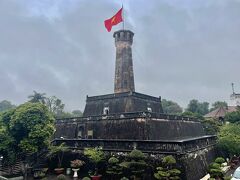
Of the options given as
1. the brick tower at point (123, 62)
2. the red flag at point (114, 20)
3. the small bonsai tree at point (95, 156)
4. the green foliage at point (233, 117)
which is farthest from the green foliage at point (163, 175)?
the green foliage at point (233, 117)

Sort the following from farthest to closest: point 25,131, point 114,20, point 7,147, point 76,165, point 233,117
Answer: point 233,117 < point 114,20 < point 25,131 < point 7,147 < point 76,165

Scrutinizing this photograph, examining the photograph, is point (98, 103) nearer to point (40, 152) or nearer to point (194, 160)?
point (40, 152)

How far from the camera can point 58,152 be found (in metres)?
19.4

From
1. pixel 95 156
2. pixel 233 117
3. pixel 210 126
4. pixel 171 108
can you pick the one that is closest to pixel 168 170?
pixel 95 156

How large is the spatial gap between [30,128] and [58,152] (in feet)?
11.8

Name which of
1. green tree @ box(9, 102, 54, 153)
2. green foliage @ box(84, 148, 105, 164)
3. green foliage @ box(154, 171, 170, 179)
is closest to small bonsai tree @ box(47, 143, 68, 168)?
green tree @ box(9, 102, 54, 153)

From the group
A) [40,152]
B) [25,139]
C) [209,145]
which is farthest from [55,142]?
[209,145]

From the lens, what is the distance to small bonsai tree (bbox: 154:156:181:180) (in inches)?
502

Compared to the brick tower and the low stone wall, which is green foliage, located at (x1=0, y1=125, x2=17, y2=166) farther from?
the brick tower

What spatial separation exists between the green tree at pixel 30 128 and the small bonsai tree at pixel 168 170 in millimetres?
9322

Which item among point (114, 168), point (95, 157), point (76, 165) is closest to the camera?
point (114, 168)

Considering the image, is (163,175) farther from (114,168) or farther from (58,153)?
(58,153)

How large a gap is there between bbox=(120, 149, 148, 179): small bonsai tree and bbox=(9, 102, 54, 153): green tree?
23.6 ft

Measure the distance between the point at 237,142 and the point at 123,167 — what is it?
39.6 feet
